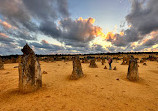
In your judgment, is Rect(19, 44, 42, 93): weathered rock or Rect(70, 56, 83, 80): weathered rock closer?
Rect(19, 44, 42, 93): weathered rock

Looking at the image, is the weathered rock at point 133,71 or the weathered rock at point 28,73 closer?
the weathered rock at point 28,73

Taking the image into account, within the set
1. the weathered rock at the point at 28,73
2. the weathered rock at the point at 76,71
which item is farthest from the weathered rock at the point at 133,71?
the weathered rock at the point at 28,73

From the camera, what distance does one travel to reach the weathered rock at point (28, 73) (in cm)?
548

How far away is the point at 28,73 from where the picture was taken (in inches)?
218

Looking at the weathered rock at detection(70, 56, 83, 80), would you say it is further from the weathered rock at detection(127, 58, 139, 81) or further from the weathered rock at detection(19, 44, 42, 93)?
the weathered rock at detection(127, 58, 139, 81)

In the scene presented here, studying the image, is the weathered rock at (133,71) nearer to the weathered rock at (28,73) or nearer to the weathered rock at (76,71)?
the weathered rock at (76,71)

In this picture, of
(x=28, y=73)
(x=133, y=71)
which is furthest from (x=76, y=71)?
(x=133, y=71)

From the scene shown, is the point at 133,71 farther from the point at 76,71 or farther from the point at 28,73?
the point at 28,73

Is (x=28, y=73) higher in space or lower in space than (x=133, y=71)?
higher

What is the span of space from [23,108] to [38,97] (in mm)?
1046

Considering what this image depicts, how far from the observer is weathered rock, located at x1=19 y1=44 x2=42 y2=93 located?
548 cm

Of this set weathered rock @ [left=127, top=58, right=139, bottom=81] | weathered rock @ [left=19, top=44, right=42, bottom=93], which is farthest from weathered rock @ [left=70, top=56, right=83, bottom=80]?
weathered rock @ [left=127, top=58, right=139, bottom=81]

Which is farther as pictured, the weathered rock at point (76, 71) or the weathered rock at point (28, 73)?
the weathered rock at point (76, 71)

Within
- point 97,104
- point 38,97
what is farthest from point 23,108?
point 97,104
